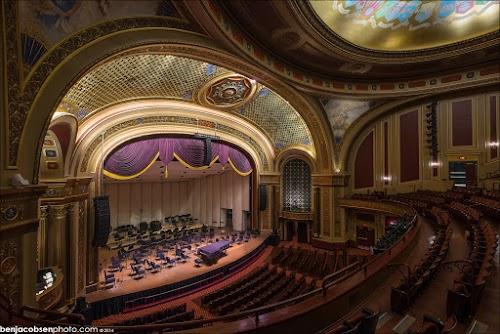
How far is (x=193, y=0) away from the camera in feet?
14.4

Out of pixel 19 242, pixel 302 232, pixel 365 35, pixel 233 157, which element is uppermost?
pixel 365 35

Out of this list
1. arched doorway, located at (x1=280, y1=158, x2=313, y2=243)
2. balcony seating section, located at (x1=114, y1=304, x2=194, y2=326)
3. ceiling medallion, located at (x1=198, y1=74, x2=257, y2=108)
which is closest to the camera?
balcony seating section, located at (x1=114, y1=304, x2=194, y2=326)

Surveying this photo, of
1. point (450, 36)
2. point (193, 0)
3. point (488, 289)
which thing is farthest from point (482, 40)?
point (193, 0)

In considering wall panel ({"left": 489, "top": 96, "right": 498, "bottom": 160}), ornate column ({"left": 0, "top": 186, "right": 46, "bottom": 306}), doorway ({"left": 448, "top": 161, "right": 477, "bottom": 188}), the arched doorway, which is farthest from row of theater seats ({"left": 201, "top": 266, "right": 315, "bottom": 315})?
wall panel ({"left": 489, "top": 96, "right": 498, "bottom": 160})

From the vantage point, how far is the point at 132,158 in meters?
9.55

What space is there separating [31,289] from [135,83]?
5521 millimetres

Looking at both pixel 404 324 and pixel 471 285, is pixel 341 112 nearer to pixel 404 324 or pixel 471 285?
pixel 471 285

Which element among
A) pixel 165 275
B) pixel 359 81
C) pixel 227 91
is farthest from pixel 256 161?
pixel 165 275

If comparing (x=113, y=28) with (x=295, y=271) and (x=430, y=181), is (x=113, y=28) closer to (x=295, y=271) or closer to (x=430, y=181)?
(x=295, y=271)

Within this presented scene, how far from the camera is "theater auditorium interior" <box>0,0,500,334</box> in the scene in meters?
3.21

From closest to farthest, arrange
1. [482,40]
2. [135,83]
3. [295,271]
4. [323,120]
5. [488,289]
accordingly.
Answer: [488,289], [135,83], [482,40], [295,271], [323,120]

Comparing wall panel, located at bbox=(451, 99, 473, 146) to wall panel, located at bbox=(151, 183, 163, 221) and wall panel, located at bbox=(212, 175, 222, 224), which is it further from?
wall panel, located at bbox=(151, 183, 163, 221)

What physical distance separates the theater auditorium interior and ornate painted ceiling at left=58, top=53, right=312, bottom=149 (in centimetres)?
7

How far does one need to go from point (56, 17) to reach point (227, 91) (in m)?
5.93
